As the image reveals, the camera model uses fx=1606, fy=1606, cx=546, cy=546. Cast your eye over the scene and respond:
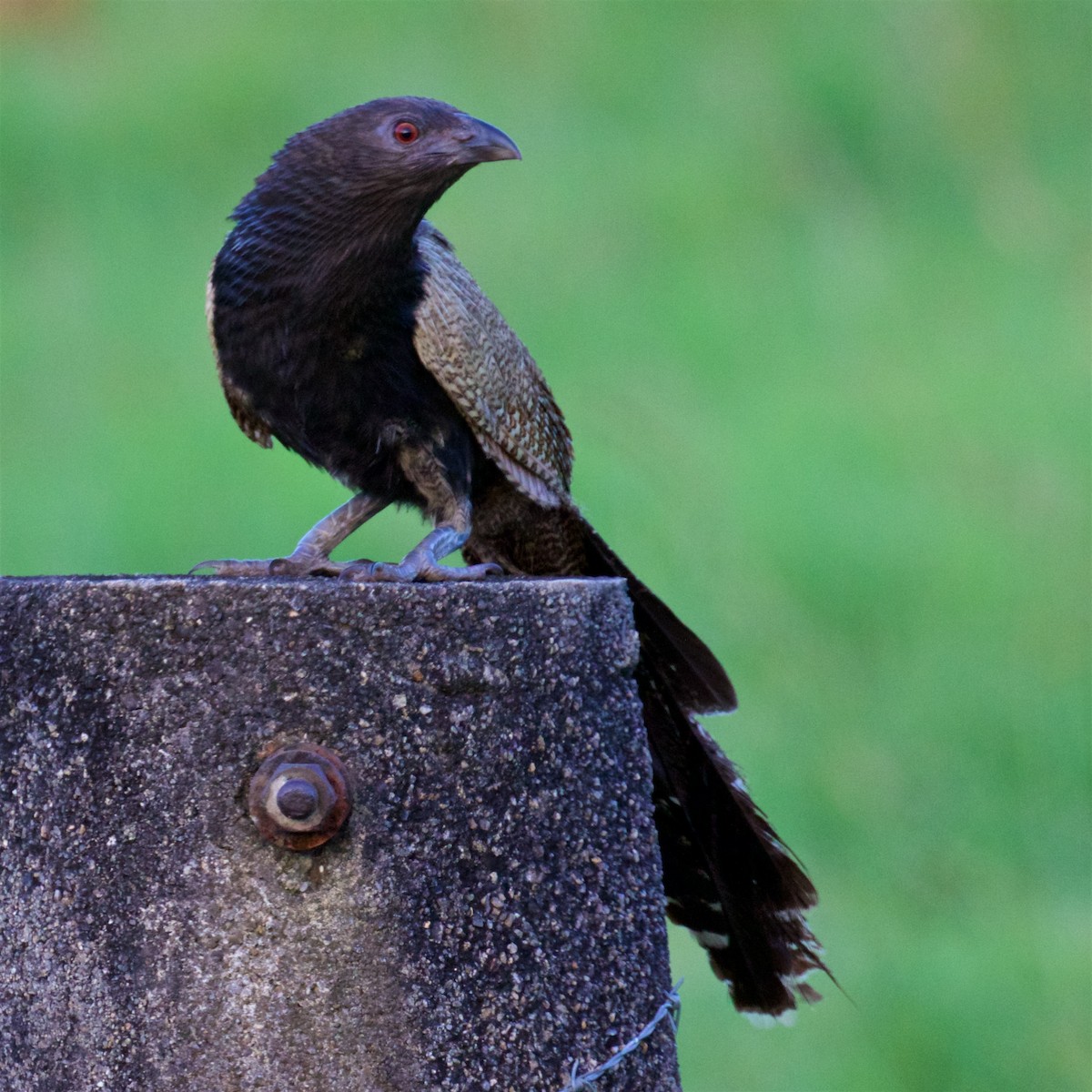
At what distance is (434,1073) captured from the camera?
7.00 feet

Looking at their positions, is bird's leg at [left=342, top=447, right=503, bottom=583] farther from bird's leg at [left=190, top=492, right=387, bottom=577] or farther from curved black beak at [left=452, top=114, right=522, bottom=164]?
curved black beak at [left=452, top=114, right=522, bottom=164]

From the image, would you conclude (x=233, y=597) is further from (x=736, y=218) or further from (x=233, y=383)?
(x=736, y=218)

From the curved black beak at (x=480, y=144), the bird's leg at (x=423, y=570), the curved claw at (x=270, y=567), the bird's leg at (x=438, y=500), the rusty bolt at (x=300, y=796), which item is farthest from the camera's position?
the curved black beak at (x=480, y=144)

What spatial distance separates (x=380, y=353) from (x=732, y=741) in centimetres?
463

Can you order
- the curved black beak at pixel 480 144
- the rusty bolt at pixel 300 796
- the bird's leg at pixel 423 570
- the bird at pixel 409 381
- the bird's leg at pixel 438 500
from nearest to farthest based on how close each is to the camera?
the rusty bolt at pixel 300 796 < the bird's leg at pixel 423 570 < the bird at pixel 409 381 < the bird's leg at pixel 438 500 < the curved black beak at pixel 480 144

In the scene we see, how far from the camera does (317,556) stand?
3037 mm

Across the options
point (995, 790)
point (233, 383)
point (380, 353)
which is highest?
point (380, 353)

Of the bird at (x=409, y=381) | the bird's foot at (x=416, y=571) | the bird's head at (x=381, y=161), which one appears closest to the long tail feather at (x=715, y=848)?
the bird at (x=409, y=381)

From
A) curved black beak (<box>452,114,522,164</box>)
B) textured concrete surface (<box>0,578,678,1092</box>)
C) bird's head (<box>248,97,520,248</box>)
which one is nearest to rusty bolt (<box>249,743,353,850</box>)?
textured concrete surface (<box>0,578,678,1092</box>)

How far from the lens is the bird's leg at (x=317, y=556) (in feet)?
8.92

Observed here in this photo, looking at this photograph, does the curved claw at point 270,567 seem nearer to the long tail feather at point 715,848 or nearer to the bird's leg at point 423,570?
the bird's leg at point 423,570

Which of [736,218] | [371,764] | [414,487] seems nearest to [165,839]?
[371,764]

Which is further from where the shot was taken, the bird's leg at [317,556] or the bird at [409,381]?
the bird at [409,381]

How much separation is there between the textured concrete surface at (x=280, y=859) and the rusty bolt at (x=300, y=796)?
0.02 metres
